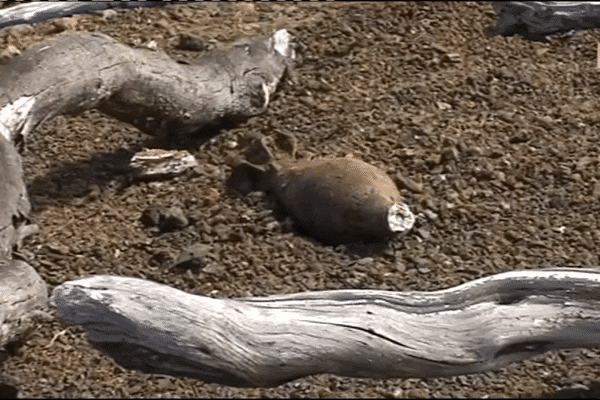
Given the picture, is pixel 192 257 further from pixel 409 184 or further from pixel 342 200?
pixel 409 184

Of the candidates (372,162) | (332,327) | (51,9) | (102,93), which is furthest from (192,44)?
(332,327)

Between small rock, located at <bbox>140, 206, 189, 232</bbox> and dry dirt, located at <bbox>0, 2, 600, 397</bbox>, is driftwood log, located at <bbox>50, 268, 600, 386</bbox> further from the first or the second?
small rock, located at <bbox>140, 206, 189, 232</bbox>

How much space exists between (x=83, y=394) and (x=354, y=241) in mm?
1225

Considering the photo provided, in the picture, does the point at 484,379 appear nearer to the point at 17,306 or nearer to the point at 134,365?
the point at 134,365

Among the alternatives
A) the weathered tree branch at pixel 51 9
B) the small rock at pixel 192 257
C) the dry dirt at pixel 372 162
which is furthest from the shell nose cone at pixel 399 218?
the weathered tree branch at pixel 51 9

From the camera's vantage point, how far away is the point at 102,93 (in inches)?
179

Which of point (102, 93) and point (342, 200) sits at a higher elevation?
point (102, 93)

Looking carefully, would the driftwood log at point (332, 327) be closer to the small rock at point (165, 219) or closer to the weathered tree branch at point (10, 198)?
the weathered tree branch at point (10, 198)

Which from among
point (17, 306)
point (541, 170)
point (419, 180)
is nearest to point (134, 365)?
point (17, 306)

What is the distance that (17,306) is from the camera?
3719 millimetres

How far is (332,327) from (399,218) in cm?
66

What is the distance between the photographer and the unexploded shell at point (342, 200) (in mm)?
4133

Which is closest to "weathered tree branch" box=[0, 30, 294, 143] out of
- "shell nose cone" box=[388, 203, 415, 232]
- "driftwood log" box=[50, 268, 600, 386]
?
"driftwood log" box=[50, 268, 600, 386]

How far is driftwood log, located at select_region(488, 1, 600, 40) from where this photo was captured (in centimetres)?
572
